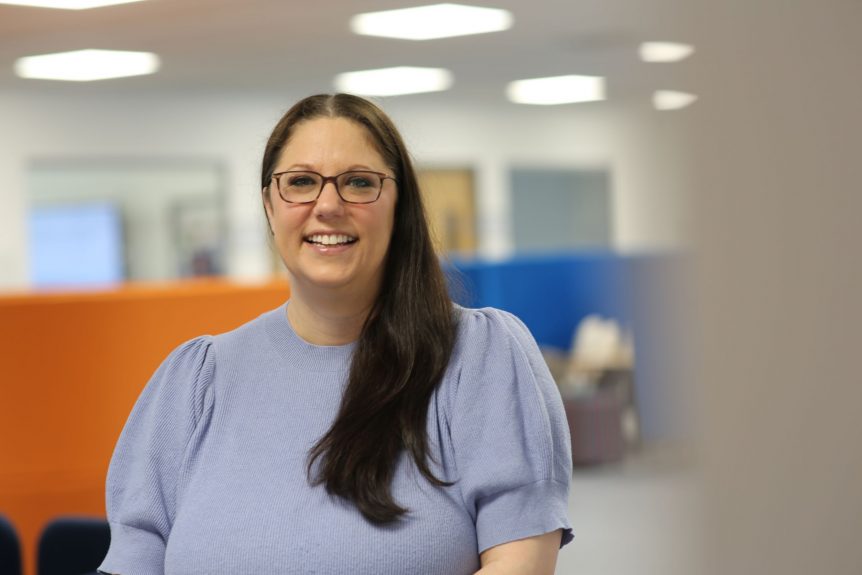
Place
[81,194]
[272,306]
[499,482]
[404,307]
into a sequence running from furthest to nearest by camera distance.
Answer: [81,194], [272,306], [404,307], [499,482]

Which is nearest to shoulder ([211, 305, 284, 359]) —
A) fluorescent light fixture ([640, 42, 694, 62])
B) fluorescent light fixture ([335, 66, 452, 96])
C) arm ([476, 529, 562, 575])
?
arm ([476, 529, 562, 575])

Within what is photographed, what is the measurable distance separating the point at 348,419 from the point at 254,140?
7.82 m

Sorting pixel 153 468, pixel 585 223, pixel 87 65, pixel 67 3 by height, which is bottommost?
pixel 153 468

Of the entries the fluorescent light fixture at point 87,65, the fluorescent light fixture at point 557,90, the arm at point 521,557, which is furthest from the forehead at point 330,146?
the fluorescent light fixture at point 557,90

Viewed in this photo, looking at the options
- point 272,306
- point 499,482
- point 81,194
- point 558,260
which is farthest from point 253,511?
point 81,194

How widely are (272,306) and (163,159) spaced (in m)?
8.02

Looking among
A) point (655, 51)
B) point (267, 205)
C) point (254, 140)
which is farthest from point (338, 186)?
point (655, 51)

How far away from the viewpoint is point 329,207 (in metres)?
1.83

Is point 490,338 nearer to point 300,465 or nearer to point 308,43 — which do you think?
point 300,465

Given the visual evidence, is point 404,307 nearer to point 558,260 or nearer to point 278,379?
point 278,379

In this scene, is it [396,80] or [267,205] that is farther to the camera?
[396,80]

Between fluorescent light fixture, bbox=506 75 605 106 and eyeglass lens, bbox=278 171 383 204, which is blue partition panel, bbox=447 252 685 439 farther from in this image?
eyeglass lens, bbox=278 171 383 204

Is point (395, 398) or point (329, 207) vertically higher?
point (329, 207)

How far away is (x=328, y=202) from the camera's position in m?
1.83
